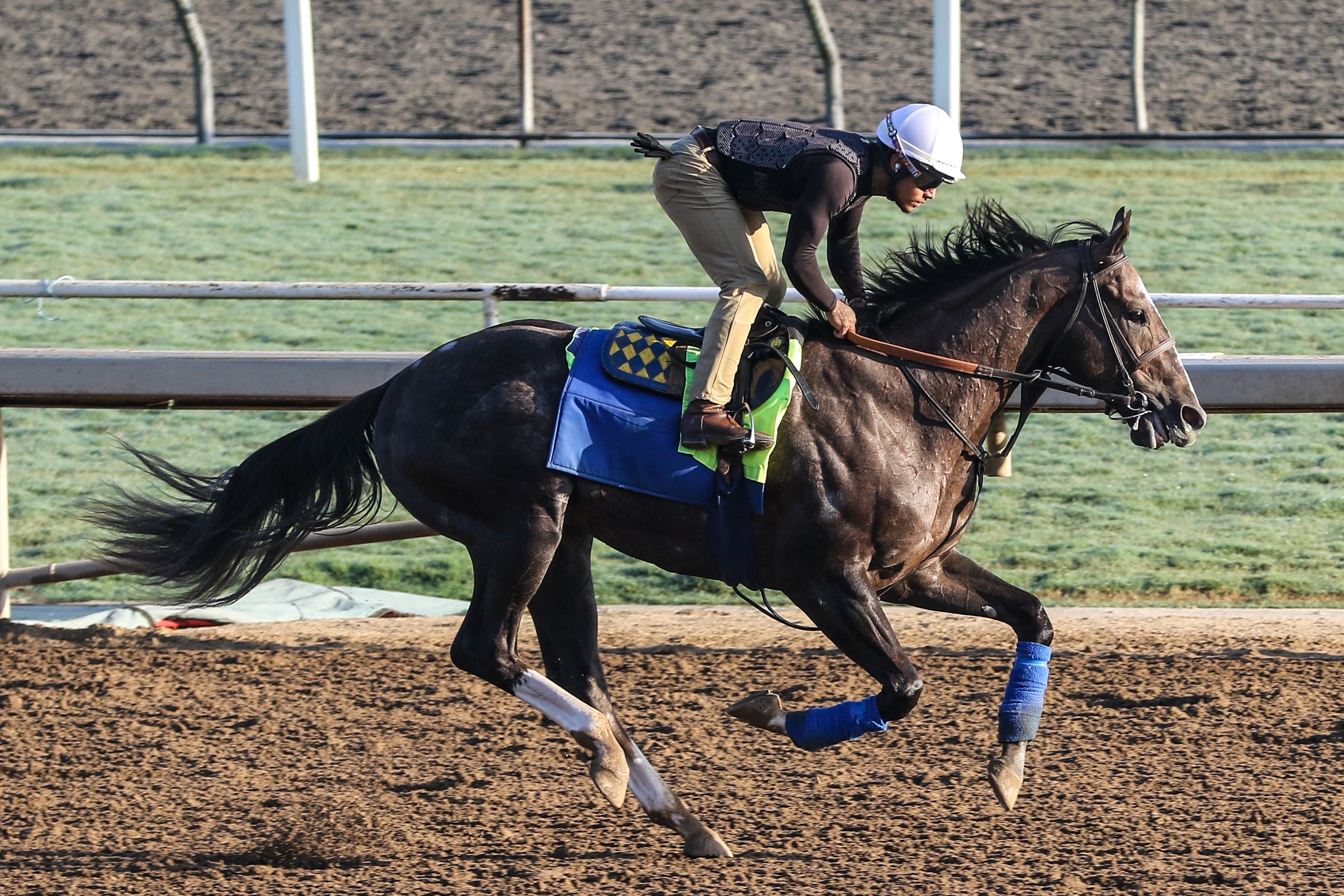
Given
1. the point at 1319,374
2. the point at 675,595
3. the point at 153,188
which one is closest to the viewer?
the point at 1319,374

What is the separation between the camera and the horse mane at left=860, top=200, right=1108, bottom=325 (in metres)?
4.58

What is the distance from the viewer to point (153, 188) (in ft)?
45.6

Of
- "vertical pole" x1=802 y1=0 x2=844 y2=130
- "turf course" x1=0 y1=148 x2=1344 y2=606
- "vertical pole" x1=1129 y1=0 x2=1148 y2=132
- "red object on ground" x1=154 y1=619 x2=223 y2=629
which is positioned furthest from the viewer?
"vertical pole" x1=1129 y1=0 x2=1148 y2=132

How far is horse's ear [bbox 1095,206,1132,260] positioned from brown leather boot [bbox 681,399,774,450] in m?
1.10

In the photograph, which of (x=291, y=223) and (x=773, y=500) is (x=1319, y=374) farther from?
(x=291, y=223)

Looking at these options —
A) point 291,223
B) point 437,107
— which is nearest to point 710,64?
point 437,107

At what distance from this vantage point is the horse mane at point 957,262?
15.0ft

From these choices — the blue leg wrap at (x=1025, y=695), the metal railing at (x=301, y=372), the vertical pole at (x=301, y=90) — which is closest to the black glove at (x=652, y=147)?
the metal railing at (x=301, y=372)

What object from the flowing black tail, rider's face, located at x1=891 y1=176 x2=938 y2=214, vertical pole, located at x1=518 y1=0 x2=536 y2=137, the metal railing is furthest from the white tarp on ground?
vertical pole, located at x1=518 y1=0 x2=536 y2=137

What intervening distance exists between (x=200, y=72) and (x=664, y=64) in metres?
5.23

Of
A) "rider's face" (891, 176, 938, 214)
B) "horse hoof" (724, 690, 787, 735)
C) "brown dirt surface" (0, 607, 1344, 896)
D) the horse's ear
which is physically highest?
"rider's face" (891, 176, 938, 214)

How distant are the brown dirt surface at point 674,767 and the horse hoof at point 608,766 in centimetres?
19

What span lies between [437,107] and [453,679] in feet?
37.7

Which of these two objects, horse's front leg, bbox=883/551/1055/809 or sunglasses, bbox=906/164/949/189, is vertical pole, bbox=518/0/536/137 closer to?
sunglasses, bbox=906/164/949/189
